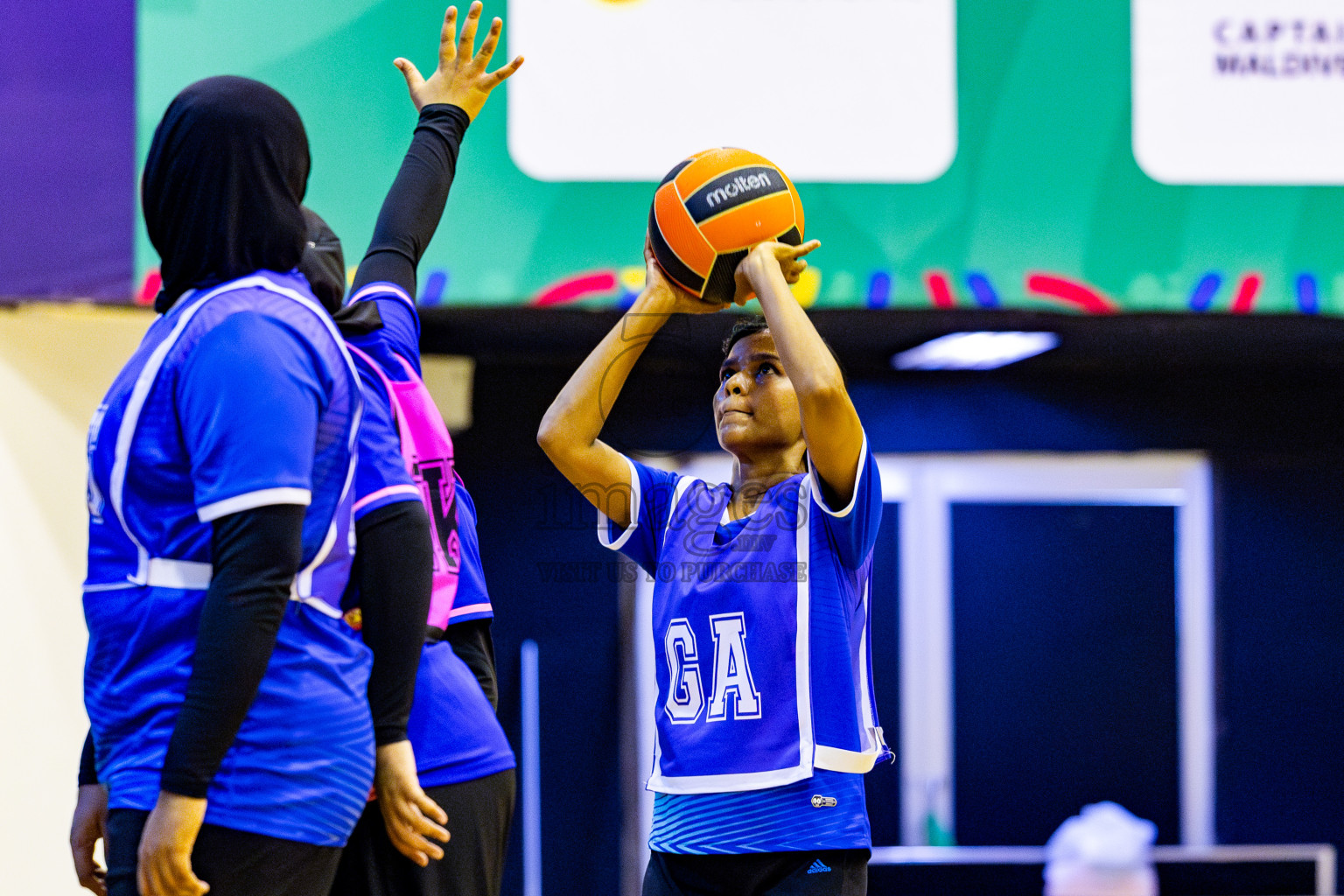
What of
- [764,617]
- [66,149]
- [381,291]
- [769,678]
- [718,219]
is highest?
[66,149]

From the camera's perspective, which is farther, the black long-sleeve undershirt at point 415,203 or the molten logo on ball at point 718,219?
the molten logo on ball at point 718,219

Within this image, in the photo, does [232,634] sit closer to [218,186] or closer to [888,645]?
[218,186]

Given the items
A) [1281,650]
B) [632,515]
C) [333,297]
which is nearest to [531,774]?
[632,515]

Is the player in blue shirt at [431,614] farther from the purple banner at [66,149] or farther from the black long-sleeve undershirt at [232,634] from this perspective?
the purple banner at [66,149]

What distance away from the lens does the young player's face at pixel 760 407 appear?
242 cm

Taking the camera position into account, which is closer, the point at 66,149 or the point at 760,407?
the point at 760,407

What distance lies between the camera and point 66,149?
3391 millimetres

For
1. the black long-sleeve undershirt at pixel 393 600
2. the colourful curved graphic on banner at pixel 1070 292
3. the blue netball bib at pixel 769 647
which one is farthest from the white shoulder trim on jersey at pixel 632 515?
the colourful curved graphic on banner at pixel 1070 292

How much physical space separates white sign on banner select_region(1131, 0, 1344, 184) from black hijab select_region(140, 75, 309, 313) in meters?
2.89

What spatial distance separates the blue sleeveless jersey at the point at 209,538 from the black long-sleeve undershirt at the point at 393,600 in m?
0.08

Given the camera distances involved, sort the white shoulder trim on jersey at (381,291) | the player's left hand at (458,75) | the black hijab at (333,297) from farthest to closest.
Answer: the player's left hand at (458,75)
the white shoulder trim on jersey at (381,291)
the black hijab at (333,297)

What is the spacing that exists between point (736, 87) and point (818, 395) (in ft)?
5.65

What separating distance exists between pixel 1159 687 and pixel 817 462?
3.34 meters

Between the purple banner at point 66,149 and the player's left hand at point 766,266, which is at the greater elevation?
the purple banner at point 66,149
